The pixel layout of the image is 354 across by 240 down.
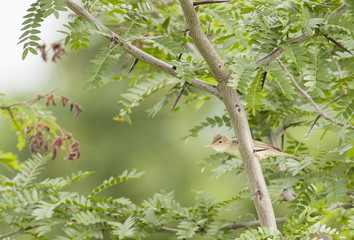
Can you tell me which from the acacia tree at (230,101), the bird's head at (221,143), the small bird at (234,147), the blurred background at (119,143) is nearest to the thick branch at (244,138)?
the acacia tree at (230,101)

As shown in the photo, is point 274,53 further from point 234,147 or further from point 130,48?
point 234,147

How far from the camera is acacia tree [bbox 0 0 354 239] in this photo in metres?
1.08

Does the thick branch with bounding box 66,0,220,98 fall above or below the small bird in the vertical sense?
above

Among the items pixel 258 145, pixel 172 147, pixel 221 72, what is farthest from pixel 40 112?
pixel 172 147

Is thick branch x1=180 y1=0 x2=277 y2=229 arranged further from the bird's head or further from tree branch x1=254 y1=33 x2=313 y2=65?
the bird's head

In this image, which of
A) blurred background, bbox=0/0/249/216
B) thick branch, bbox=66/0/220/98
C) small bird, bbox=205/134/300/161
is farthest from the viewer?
blurred background, bbox=0/0/249/216

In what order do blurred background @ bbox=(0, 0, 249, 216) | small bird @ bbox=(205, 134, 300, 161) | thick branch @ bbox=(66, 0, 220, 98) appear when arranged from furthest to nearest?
blurred background @ bbox=(0, 0, 249, 216), small bird @ bbox=(205, 134, 300, 161), thick branch @ bbox=(66, 0, 220, 98)

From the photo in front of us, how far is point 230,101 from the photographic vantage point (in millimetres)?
1087

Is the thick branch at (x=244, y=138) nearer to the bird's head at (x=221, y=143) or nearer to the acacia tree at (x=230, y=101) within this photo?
the acacia tree at (x=230, y=101)

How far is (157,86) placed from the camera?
68.3 inches

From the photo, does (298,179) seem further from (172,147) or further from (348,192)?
(172,147)

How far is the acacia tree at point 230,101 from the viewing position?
108 cm

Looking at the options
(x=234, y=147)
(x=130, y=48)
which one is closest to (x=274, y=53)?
(x=130, y=48)

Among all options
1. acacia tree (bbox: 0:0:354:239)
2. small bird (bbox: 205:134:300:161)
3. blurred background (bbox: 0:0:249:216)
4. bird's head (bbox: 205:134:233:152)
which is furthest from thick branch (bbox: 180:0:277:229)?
blurred background (bbox: 0:0:249:216)
